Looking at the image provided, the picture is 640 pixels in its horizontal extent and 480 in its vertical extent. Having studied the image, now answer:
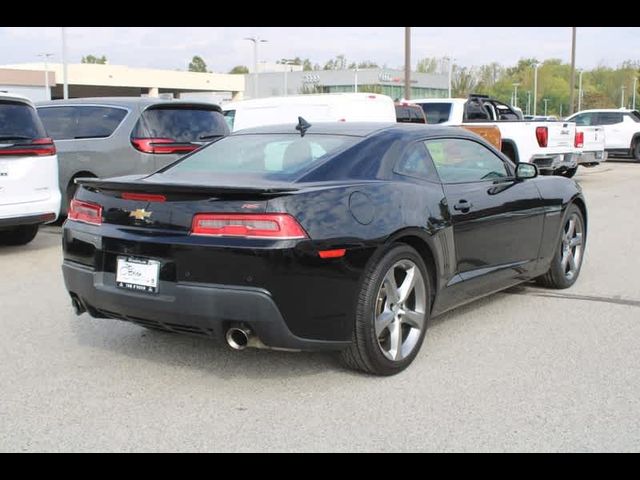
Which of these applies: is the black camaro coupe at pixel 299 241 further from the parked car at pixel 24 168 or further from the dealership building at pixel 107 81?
the dealership building at pixel 107 81

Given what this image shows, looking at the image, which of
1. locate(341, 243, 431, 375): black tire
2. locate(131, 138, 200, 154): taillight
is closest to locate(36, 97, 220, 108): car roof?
locate(131, 138, 200, 154): taillight

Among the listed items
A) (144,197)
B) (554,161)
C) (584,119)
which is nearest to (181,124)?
(144,197)

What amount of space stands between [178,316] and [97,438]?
74cm

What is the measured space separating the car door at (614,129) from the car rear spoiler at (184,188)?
897 inches

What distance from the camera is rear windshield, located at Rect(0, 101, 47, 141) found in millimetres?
8070

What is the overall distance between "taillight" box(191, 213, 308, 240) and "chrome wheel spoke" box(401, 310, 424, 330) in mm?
981

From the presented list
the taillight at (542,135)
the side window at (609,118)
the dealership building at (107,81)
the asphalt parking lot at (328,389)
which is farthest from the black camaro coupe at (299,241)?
the dealership building at (107,81)

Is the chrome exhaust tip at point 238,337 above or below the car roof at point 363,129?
below

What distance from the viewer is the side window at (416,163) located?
4.76 metres

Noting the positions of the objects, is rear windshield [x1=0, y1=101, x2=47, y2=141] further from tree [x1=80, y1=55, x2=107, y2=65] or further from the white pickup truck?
tree [x1=80, y1=55, x2=107, y2=65]

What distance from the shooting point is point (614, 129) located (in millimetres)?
24766
